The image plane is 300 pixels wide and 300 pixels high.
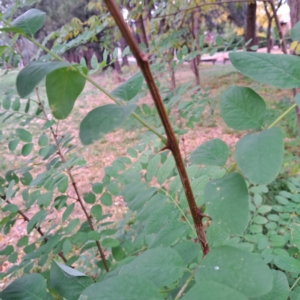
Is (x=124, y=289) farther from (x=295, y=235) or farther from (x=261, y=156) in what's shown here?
(x=295, y=235)

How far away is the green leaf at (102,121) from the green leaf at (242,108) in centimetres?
17

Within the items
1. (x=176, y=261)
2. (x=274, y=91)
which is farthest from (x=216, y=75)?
(x=176, y=261)

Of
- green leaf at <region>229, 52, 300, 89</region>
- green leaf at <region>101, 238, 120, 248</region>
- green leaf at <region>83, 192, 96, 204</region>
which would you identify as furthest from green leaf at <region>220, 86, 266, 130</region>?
green leaf at <region>83, 192, 96, 204</region>

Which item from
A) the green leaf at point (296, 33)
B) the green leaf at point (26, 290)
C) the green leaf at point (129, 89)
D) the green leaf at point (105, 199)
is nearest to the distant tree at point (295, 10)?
the green leaf at point (296, 33)

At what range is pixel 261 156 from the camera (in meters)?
0.32

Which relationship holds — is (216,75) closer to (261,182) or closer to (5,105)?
(5,105)

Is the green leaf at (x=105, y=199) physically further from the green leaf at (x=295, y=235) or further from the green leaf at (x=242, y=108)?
the green leaf at (x=242, y=108)

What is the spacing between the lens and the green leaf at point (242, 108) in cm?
40

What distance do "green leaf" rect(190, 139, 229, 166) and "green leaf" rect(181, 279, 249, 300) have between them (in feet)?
0.63

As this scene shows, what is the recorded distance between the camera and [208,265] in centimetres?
40

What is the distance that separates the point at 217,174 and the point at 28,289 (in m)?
0.51

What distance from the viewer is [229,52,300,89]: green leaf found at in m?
0.39

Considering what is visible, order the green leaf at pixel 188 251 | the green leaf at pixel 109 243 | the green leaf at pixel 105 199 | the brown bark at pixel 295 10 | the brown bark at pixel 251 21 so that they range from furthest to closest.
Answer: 1. the brown bark at pixel 251 21
2. the brown bark at pixel 295 10
3. the green leaf at pixel 105 199
4. the green leaf at pixel 109 243
5. the green leaf at pixel 188 251

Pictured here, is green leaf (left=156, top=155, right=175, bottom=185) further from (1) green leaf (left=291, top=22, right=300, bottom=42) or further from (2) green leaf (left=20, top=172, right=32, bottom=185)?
(2) green leaf (left=20, top=172, right=32, bottom=185)
